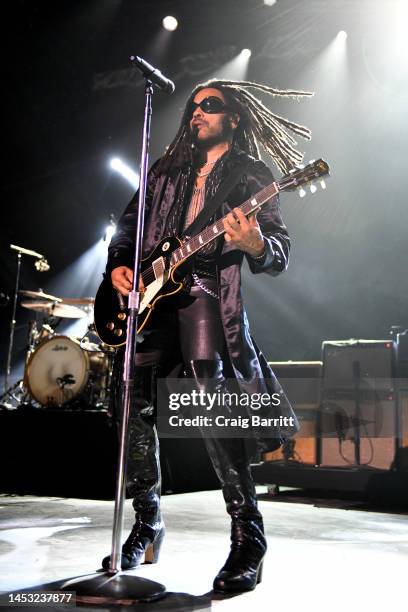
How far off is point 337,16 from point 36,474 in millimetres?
6347

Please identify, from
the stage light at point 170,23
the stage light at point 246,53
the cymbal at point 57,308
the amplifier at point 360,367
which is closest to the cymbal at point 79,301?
the cymbal at point 57,308

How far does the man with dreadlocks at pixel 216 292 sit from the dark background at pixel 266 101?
5294 millimetres

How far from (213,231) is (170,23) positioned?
6.25m

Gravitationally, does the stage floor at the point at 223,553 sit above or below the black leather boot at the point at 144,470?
below

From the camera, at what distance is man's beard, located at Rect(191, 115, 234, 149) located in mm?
2459

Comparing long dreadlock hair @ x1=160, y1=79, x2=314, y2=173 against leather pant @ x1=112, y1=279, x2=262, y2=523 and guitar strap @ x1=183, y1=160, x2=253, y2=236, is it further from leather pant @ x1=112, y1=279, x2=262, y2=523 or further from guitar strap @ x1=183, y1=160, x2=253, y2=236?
leather pant @ x1=112, y1=279, x2=262, y2=523

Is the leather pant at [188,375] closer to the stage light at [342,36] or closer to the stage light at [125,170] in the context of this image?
the stage light at [342,36]

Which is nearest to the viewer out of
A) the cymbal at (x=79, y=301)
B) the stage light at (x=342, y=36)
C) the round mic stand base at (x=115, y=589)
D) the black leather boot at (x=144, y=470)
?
the round mic stand base at (x=115, y=589)

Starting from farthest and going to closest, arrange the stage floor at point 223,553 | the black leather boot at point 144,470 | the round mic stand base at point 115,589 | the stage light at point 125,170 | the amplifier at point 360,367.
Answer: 1. the stage light at point 125,170
2. the amplifier at point 360,367
3. the black leather boot at point 144,470
4. the stage floor at point 223,553
5. the round mic stand base at point 115,589

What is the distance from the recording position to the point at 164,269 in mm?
2211

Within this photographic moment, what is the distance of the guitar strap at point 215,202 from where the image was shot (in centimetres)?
227

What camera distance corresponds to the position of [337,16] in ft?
23.2

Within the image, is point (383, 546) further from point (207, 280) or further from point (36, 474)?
point (36, 474)

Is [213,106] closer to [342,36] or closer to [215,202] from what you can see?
[215,202]
